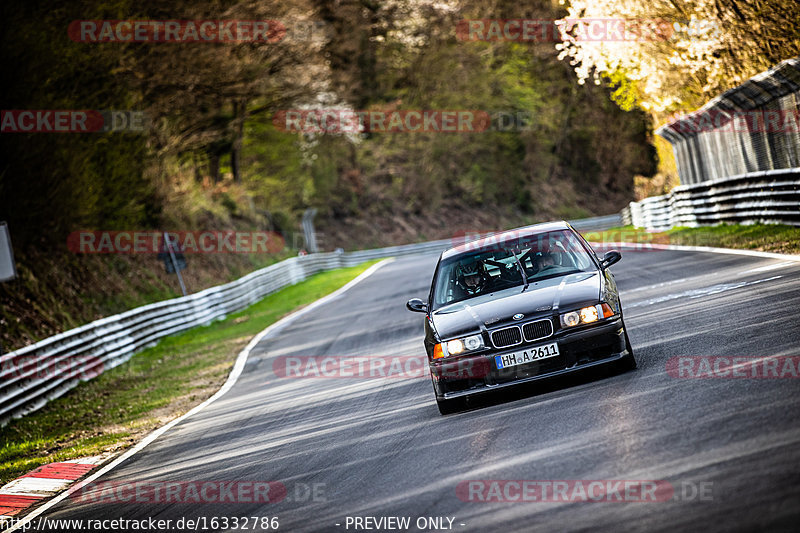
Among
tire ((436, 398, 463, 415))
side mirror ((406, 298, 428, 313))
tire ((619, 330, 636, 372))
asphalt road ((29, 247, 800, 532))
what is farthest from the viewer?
side mirror ((406, 298, 428, 313))

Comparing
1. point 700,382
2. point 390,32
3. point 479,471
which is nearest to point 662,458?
point 479,471

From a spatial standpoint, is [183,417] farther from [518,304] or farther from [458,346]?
[518,304]

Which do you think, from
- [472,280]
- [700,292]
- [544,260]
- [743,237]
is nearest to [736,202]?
[743,237]

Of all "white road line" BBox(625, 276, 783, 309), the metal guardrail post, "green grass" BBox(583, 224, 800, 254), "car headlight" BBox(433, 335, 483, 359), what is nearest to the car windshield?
"car headlight" BBox(433, 335, 483, 359)

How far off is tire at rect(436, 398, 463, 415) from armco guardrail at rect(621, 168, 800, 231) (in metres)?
10.5

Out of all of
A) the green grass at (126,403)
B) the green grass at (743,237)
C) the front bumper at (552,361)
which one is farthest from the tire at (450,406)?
the green grass at (743,237)

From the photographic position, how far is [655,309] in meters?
12.8

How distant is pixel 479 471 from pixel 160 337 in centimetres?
1942

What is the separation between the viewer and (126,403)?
15438 mm

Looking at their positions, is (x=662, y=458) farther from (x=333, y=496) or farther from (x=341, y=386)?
(x=341, y=386)

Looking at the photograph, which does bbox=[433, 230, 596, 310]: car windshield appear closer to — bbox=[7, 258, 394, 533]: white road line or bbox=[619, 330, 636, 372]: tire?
bbox=[619, 330, 636, 372]: tire

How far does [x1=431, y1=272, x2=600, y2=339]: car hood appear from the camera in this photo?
825cm

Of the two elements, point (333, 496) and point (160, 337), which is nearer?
point (333, 496)

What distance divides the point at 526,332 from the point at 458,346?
2.07 ft
